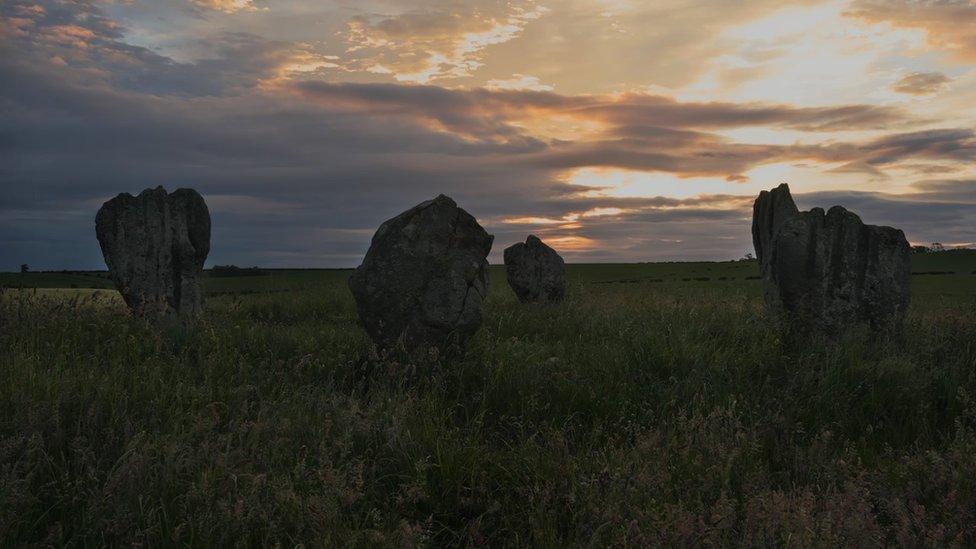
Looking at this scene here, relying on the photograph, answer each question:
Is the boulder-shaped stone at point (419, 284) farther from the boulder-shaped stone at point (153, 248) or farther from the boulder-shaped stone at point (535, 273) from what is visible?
the boulder-shaped stone at point (535, 273)

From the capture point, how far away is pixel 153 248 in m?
11.4

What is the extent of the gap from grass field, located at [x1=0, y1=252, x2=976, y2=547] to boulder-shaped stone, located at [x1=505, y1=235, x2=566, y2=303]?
655 centimetres

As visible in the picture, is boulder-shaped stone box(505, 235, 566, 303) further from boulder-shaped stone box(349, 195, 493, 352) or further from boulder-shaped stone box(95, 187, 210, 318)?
boulder-shaped stone box(349, 195, 493, 352)

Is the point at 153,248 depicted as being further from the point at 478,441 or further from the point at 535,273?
the point at 535,273

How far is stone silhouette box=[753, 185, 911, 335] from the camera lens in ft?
34.2

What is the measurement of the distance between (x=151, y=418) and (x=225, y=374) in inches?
67.1

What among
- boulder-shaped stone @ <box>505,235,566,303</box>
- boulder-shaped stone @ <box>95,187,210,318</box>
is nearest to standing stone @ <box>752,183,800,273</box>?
boulder-shaped stone @ <box>505,235,566,303</box>

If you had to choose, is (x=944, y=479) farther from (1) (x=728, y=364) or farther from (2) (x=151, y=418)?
(2) (x=151, y=418)

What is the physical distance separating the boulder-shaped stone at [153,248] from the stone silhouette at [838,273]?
9.40 m

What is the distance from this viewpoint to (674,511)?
12.1ft

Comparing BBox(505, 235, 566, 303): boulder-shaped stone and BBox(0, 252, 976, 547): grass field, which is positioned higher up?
BBox(505, 235, 566, 303): boulder-shaped stone

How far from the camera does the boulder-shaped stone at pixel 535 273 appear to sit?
1659 centimetres

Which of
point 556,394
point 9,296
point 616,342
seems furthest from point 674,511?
point 9,296

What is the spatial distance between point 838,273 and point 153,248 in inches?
429
